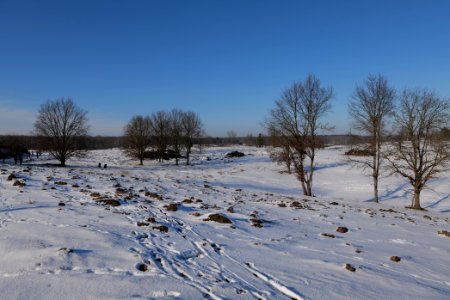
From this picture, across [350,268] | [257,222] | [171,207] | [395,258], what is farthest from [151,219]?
[395,258]

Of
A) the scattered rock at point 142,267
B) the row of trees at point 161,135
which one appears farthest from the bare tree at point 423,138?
the row of trees at point 161,135

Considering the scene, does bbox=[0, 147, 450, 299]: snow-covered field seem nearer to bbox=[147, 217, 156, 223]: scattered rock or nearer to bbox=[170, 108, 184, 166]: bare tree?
bbox=[147, 217, 156, 223]: scattered rock

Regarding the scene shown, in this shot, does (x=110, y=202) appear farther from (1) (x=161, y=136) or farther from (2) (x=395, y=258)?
(1) (x=161, y=136)

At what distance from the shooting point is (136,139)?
51219 mm

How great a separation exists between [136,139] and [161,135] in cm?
531

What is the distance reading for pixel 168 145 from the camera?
56531mm

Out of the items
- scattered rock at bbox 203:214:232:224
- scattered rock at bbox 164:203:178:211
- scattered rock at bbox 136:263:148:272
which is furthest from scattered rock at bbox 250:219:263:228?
scattered rock at bbox 136:263:148:272

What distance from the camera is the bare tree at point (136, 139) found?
51250 mm

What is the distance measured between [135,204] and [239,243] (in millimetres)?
6120

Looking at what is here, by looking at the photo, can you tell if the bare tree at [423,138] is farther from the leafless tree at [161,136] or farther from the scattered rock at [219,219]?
the leafless tree at [161,136]

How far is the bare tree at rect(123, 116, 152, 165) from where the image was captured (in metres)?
51.2

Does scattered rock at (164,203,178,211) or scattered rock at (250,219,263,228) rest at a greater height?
scattered rock at (164,203,178,211)

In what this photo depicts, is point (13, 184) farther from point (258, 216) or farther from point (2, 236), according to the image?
point (258, 216)

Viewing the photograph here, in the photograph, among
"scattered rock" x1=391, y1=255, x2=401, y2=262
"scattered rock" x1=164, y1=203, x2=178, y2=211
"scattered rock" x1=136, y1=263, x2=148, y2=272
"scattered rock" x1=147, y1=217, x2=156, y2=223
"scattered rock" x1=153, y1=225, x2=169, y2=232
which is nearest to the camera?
"scattered rock" x1=136, y1=263, x2=148, y2=272
